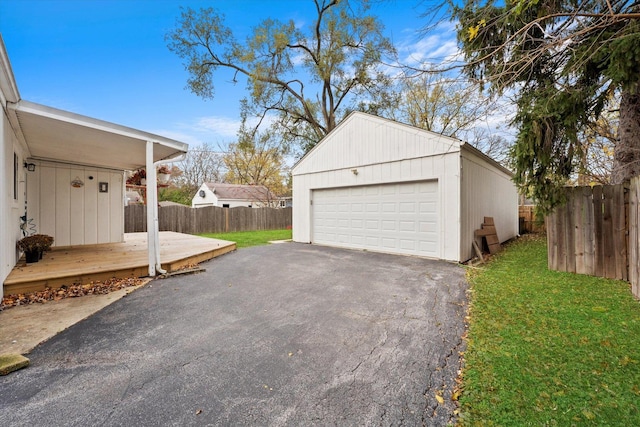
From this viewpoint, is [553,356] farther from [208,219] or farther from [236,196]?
[236,196]

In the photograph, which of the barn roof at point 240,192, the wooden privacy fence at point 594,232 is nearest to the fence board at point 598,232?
the wooden privacy fence at point 594,232

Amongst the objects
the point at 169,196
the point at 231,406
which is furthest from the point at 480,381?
the point at 169,196

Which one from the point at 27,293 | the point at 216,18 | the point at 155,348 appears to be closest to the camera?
the point at 155,348

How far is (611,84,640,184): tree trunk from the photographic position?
4934mm

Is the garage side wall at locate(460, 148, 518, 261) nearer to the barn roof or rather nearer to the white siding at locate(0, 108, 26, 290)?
the white siding at locate(0, 108, 26, 290)

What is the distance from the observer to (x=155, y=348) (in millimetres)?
2502

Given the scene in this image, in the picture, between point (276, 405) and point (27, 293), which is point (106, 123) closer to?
point (27, 293)

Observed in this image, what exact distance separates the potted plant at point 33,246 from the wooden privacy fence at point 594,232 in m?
9.47

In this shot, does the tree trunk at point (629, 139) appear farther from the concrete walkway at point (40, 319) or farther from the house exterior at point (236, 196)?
the house exterior at point (236, 196)

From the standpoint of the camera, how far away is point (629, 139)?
16.5 ft

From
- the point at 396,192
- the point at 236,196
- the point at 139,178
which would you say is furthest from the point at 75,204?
the point at 236,196

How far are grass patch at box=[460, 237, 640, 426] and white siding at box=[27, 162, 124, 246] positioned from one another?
29.7 feet

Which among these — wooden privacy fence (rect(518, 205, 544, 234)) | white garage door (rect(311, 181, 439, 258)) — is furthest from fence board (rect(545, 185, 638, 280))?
wooden privacy fence (rect(518, 205, 544, 234))

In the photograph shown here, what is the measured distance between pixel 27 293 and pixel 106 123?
2.72 metres
